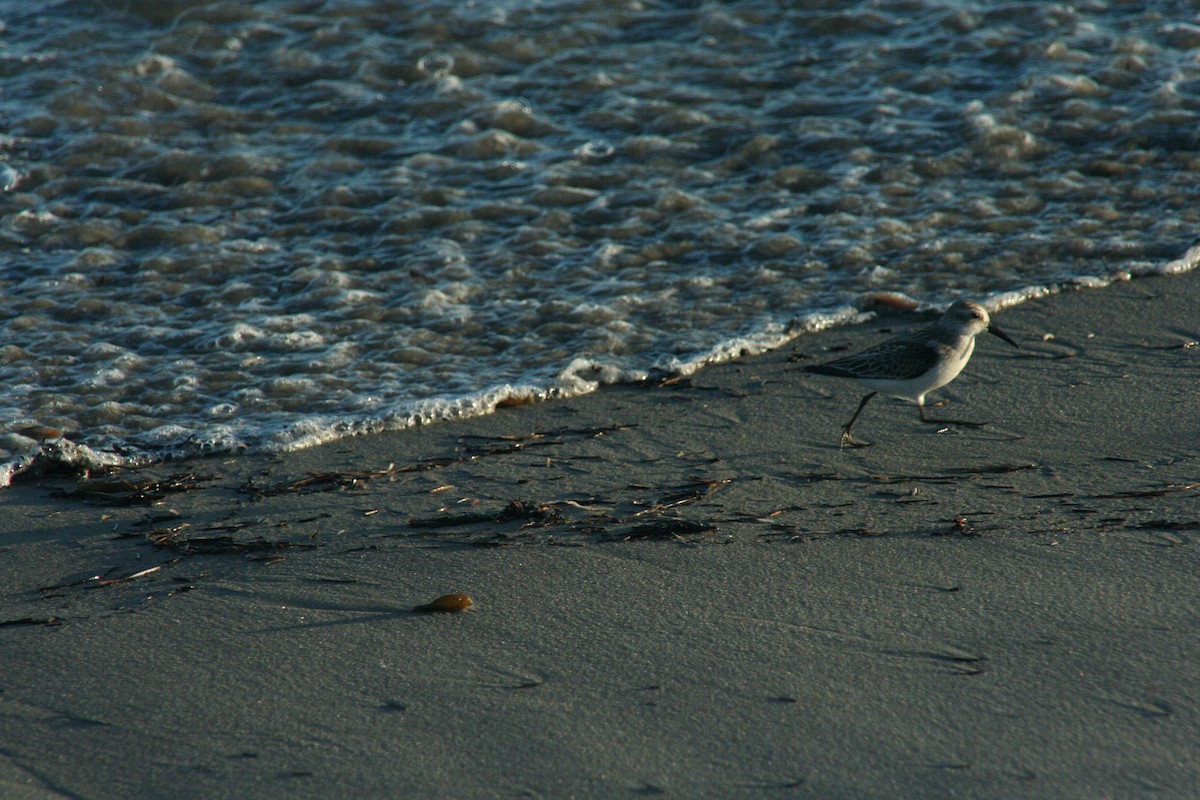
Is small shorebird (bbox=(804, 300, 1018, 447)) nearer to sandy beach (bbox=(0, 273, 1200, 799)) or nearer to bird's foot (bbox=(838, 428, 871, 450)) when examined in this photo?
bird's foot (bbox=(838, 428, 871, 450))

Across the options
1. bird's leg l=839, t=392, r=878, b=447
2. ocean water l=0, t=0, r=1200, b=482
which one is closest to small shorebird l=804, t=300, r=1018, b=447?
bird's leg l=839, t=392, r=878, b=447

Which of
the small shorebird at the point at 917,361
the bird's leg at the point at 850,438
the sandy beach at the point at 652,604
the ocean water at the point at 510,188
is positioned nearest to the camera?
the sandy beach at the point at 652,604

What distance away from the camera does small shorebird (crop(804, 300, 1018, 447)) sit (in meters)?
4.06

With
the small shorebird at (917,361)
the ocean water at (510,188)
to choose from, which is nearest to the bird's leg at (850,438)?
the small shorebird at (917,361)

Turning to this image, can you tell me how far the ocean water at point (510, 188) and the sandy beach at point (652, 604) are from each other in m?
0.55

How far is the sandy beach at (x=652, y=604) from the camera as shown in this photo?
2.55m

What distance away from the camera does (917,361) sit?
4051mm

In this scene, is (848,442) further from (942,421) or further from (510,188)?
(510,188)

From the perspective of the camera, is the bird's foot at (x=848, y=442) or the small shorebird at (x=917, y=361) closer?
the small shorebird at (x=917, y=361)

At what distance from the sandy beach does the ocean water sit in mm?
550

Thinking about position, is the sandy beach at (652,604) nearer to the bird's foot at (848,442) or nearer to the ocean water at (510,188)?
the bird's foot at (848,442)

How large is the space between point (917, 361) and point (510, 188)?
11.1 ft

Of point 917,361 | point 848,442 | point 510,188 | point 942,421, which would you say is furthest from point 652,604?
point 510,188

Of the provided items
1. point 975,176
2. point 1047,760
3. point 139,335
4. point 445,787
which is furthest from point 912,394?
point 139,335
